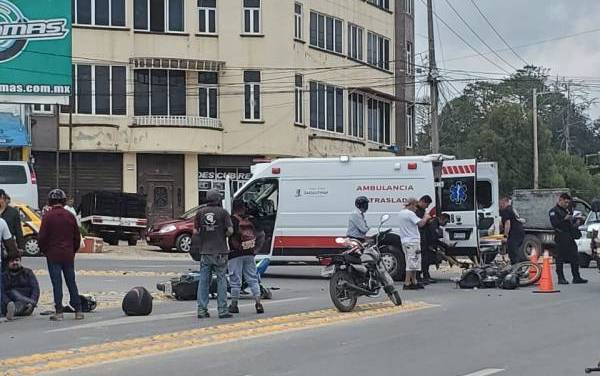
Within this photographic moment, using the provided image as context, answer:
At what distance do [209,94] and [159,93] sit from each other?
2117mm

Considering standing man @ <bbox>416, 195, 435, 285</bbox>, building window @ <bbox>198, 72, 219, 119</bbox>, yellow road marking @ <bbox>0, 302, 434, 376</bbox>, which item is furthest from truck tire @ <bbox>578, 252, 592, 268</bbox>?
building window @ <bbox>198, 72, 219, 119</bbox>

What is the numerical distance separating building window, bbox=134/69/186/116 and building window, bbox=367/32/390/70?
462 inches

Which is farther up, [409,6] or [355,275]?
[409,6]

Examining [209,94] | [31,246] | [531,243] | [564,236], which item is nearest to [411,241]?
[564,236]

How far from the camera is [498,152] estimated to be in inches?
2542

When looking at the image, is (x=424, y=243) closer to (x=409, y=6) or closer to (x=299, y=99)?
(x=299, y=99)

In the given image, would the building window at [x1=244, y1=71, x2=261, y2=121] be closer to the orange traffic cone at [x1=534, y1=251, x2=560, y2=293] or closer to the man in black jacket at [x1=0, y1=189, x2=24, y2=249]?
the orange traffic cone at [x1=534, y1=251, x2=560, y2=293]

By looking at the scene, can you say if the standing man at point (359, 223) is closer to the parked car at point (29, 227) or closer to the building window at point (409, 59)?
the parked car at point (29, 227)

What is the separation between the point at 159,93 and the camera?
1503 inches

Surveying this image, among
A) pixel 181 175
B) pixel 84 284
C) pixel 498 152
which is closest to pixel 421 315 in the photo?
pixel 84 284

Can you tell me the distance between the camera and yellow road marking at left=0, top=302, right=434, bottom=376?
383 inches

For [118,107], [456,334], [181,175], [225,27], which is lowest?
[456,334]

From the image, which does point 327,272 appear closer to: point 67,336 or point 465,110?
point 67,336

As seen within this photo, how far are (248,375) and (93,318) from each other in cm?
529
